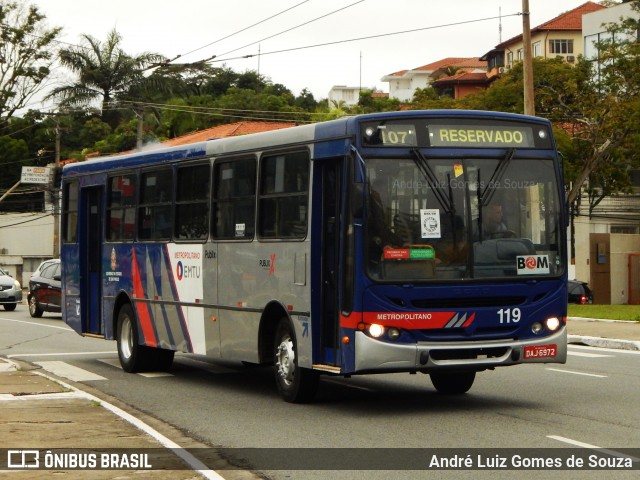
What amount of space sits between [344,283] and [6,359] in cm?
907

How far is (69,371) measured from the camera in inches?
720

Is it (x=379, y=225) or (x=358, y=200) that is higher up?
(x=358, y=200)

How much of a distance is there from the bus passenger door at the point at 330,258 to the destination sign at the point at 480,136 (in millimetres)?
1017

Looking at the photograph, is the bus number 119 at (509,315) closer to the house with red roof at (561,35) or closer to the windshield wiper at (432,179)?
the windshield wiper at (432,179)

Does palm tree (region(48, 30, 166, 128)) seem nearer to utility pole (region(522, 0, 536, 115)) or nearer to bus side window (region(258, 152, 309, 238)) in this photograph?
utility pole (region(522, 0, 536, 115))

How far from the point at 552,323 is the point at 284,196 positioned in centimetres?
317

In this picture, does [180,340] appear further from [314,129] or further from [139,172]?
[314,129]

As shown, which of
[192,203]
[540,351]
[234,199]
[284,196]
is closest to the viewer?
[540,351]

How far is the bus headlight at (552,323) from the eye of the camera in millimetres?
12852

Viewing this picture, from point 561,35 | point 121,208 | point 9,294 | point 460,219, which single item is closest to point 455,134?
point 460,219

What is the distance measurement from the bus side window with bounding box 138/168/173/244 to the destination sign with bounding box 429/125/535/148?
5.06 meters

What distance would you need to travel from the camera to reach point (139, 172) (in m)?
17.7

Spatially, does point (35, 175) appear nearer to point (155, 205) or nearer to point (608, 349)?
point (608, 349)

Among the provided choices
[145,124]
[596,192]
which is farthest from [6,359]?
[145,124]
